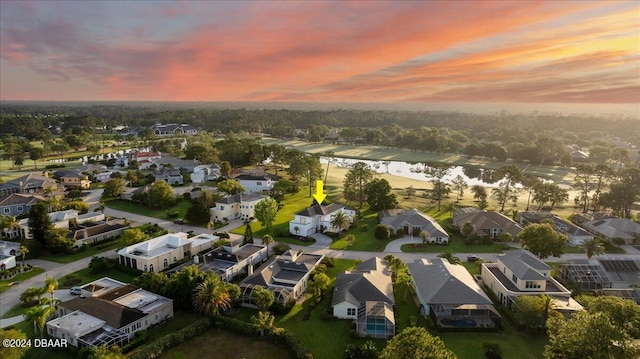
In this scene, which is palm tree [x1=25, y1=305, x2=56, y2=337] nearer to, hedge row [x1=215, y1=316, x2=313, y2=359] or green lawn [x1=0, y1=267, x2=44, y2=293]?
green lawn [x1=0, y1=267, x2=44, y2=293]

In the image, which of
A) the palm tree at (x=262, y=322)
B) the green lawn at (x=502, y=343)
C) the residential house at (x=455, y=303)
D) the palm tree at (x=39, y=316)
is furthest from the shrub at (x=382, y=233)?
the palm tree at (x=39, y=316)

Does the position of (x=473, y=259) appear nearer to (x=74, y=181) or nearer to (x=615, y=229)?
(x=615, y=229)

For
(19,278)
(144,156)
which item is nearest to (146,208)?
(19,278)

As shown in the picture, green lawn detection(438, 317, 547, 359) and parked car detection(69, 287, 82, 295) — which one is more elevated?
parked car detection(69, 287, 82, 295)

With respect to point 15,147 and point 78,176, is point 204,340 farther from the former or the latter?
point 15,147

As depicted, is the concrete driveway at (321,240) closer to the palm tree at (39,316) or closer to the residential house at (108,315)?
the residential house at (108,315)

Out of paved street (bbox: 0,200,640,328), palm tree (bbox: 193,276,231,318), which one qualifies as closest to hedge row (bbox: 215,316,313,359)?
palm tree (bbox: 193,276,231,318)

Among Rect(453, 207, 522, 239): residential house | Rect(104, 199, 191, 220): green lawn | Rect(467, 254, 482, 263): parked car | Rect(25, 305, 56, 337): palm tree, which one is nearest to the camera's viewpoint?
Rect(25, 305, 56, 337): palm tree
